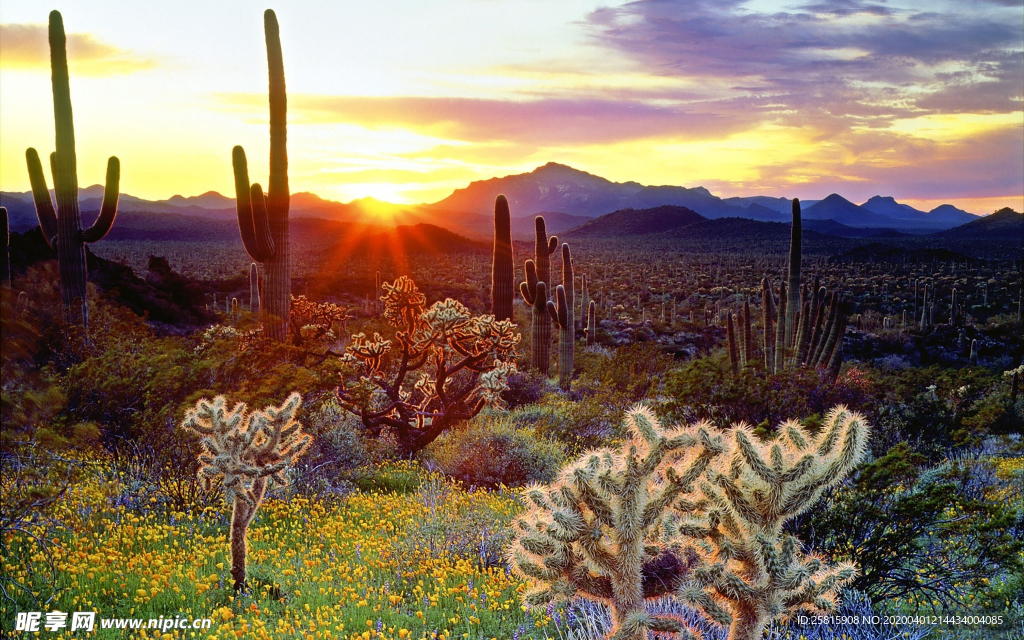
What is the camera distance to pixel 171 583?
5816 millimetres

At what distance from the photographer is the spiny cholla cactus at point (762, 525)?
361 centimetres

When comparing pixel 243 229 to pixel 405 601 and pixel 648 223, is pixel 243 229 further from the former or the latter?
pixel 648 223

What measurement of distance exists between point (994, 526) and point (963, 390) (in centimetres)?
1072

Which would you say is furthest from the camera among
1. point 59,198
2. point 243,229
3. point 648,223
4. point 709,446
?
point 648,223

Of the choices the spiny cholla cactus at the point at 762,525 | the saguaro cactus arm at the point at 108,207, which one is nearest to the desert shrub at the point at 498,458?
the spiny cholla cactus at the point at 762,525

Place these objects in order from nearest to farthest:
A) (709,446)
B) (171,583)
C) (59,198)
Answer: (709,446)
(171,583)
(59,198)

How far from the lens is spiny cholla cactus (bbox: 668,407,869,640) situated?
3.61m

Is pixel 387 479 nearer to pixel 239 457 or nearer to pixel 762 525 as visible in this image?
pixel 239 457

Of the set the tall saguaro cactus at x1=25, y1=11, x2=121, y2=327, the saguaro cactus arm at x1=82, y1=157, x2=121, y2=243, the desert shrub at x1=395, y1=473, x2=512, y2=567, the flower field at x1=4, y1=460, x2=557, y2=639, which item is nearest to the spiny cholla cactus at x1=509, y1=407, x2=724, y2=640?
the flower field at x1=4, y1=460, x2=557, y2=639

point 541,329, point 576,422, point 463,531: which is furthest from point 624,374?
point 463,531

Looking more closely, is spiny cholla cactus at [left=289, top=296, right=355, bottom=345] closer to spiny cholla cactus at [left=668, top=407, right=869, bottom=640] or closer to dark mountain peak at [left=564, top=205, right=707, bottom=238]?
spiny cholla cactus at [left=668, top=407, right=869, bottom=640]

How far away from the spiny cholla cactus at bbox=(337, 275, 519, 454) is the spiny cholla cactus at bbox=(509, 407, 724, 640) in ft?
21.5

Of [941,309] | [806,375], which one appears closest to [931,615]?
[806,375]

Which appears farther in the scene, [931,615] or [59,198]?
[59,198]
